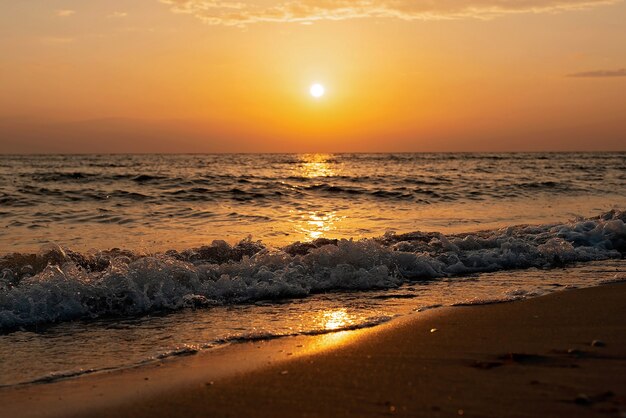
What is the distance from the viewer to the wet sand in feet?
13.4

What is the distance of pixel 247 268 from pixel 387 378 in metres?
4.64

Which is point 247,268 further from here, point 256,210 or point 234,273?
point 256,210

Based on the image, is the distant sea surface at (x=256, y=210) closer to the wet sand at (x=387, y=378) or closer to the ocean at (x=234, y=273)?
the ocean at (x=234, y=273)

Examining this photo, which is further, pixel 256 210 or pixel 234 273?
pixel 256 210

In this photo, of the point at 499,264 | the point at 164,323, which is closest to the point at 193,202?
the point at 499,264

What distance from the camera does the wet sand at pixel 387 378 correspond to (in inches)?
160

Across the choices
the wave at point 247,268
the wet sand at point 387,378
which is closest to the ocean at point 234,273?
the wave at point 247,268

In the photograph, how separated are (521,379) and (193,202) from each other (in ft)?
59.6

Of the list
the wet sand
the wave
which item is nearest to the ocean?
the wave

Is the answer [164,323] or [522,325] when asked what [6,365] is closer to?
[164,323]

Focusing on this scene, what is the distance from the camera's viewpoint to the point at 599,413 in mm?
3760

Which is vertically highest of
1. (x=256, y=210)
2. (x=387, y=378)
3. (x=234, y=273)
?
(x=387, y=378)

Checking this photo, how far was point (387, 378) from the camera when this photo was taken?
15.2 ft

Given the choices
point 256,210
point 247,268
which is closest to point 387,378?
point 247,268
